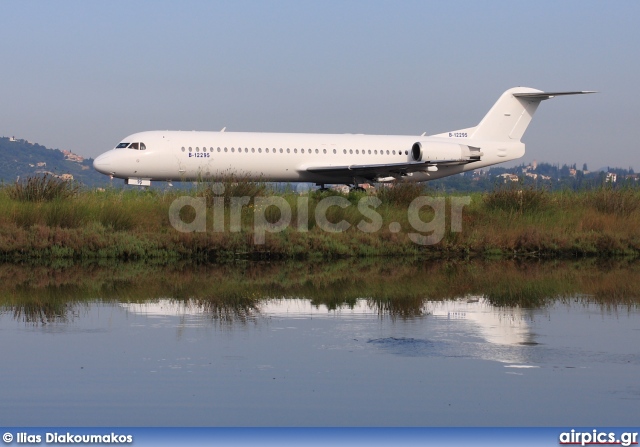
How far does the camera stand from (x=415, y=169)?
131ft

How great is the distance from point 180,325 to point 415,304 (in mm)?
3768

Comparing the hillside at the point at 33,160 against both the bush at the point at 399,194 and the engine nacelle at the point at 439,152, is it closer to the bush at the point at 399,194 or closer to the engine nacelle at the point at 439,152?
the engine nacelle at the point at 439,152

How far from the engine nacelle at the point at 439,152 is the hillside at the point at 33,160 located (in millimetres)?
98073

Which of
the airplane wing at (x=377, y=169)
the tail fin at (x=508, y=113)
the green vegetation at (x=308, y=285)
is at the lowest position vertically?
the green vegetation at (x=308, y=285)

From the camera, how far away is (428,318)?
13.1 metres

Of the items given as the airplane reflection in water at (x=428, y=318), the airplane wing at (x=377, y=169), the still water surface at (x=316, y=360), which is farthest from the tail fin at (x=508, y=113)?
the airplane reflection in water at (x=428, y=318)

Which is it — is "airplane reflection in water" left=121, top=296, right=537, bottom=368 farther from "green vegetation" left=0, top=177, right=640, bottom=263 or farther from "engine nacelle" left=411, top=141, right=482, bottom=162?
"engine nacelle" left=411, top=141, right=482, bottom=162

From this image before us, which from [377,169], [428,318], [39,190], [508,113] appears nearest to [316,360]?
[428,318]

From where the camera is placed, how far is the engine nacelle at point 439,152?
40.0m

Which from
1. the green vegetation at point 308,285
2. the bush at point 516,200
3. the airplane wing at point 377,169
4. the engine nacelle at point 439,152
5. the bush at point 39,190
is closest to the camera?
the green vegetation at point 308,285

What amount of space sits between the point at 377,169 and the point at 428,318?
2650 centimetres

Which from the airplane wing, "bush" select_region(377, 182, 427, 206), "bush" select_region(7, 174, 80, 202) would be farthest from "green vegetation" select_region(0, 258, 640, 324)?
the airplane wing

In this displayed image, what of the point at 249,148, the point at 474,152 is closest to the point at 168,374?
the point at 249,148

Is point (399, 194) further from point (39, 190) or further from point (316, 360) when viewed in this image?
point (316, 360)
